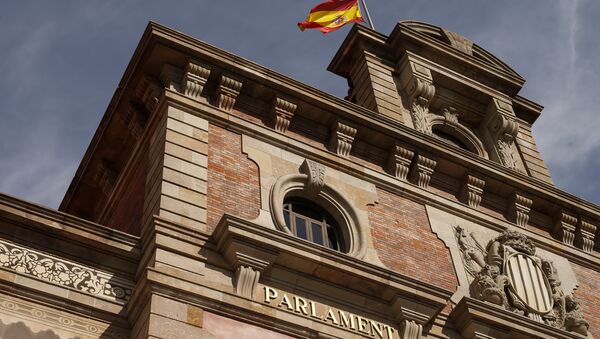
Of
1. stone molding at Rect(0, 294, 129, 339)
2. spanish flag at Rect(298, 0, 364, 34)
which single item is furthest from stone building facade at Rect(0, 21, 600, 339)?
spanish flag at Rect(298, 0, 364, 34)

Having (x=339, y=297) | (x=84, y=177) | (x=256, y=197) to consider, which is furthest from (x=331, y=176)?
(x=84, y=177)

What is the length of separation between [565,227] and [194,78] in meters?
8.95

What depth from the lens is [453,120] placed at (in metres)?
25.4

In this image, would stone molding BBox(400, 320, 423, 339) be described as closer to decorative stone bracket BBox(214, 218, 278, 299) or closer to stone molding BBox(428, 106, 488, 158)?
decorative stone bracket BBox(214, 218, 278, 299)

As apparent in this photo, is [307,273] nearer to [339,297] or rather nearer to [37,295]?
[339,297]

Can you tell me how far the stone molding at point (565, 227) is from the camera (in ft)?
73.2

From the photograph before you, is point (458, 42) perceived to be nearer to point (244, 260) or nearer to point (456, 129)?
point (456, 129)

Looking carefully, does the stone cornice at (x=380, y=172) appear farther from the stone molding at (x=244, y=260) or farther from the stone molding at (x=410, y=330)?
the stone molding at (x=410, y=330)

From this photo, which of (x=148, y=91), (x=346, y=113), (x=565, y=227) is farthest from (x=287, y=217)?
(x=565, y=227)

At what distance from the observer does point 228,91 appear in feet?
64.8

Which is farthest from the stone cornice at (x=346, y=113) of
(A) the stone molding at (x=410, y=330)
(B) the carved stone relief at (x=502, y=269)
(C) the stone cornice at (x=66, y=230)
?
(A) the stone molding at (x=410, y=330)

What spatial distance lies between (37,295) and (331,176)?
6808mm

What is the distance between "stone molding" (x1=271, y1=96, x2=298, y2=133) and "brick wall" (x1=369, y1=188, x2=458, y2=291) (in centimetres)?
231

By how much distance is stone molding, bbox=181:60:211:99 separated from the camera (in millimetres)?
19375
